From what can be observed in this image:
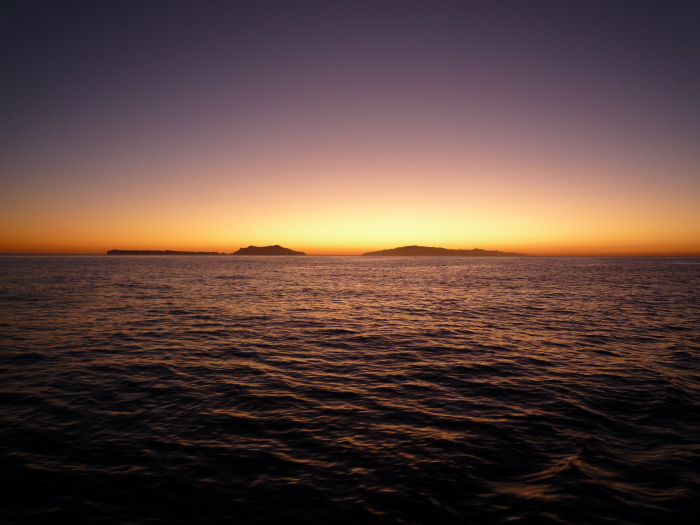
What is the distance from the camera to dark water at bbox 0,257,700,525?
8328mm

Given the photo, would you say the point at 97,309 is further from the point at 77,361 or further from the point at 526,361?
the point at 526,361

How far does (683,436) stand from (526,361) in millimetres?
8349

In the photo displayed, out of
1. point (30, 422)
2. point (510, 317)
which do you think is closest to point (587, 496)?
point (30, 422)

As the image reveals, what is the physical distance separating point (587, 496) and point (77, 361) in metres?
21.8

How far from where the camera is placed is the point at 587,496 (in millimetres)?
8578

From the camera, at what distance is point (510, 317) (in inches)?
1320

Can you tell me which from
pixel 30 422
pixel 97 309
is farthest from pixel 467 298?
pixel 30 422

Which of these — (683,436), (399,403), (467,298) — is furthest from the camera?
(467,298)

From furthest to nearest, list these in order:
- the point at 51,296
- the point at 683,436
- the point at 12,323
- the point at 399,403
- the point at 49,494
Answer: the point at 51,296 → the point at 12,323 → the point at 399,403 → the point at 683,436 → the point at 49,494

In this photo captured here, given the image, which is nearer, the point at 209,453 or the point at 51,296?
the point at 209,453

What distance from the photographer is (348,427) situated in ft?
39.3

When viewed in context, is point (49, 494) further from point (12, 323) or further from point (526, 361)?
point (12, 323)

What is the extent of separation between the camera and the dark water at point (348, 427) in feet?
27.3

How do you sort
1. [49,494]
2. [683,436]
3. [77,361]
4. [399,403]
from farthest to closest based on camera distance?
[77,361], [399,403], [683,436], [49,494]
